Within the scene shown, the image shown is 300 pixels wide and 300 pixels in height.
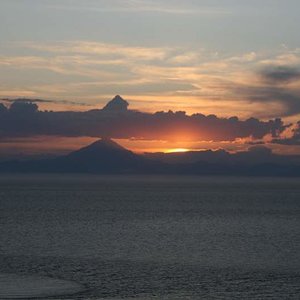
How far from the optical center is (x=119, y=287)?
2089 inches

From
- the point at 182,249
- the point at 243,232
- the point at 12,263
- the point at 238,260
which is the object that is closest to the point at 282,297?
the point at 238,260

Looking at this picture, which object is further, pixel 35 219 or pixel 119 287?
pixel 35 219

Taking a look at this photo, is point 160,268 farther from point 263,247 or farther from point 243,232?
point 243,232

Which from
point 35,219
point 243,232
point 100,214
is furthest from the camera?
point 100,214

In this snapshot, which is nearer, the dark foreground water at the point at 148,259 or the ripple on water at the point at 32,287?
the ripple on water at the point at 32,287

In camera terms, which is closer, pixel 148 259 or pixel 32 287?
pixel 32 287

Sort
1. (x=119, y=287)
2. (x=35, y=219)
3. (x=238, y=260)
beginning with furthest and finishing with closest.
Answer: (x=35, y=219) < (x=238, y=260) < (x=119, y=287)

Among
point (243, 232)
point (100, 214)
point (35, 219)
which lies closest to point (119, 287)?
point (243, 232)

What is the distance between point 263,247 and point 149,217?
59.3 meters

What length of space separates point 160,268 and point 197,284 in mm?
9381

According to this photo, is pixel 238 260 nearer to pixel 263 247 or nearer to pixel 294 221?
pixel 263 247

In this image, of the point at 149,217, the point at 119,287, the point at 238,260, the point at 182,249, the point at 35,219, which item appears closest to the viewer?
the point at 119,287

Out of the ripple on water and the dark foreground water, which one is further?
the dark foreground water

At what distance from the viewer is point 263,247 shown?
85.4 metres
